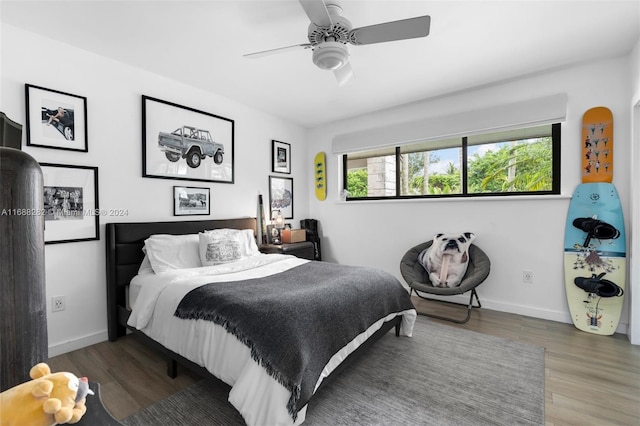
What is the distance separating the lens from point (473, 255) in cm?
339

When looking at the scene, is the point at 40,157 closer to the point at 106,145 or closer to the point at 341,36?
the point at 106,145

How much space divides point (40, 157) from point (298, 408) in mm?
2704

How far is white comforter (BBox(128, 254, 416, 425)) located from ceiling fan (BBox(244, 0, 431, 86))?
1.77m

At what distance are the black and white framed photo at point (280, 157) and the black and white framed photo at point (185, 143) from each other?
2.48 ft

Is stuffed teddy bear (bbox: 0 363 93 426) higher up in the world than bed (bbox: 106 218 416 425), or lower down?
higher up

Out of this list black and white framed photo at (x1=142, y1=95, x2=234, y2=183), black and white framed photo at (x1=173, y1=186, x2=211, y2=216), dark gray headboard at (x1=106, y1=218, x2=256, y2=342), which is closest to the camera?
dark gray headboard at (x1=106, y1=218, x2=256, y2=342)

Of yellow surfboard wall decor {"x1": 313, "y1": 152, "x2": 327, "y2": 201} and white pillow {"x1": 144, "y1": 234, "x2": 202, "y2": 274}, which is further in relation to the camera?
yellow surfboard wall decor {"x1": 313, "y1": 152, "x2": 327, "y2": 201}

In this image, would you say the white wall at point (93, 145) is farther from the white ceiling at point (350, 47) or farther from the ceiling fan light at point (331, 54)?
the ceiling fan light at point (331, 54)

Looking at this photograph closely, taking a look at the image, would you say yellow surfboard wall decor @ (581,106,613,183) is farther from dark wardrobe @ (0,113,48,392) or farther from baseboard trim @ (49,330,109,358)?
baseboard trim @ (49,330,109,358)

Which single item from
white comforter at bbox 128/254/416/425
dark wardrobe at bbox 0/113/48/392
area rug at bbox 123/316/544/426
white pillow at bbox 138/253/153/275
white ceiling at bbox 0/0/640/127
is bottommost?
area rug at bbox 123/316/544/426

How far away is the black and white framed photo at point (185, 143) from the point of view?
10.0 ft

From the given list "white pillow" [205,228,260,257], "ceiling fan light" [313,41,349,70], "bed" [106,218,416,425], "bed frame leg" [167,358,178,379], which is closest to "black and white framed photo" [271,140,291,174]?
"white pillow" [205,228,260,257]

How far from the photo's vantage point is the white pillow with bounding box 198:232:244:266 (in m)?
2.90

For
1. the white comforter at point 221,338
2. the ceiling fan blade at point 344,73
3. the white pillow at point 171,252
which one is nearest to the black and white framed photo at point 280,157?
the white pillow at point 171,252
